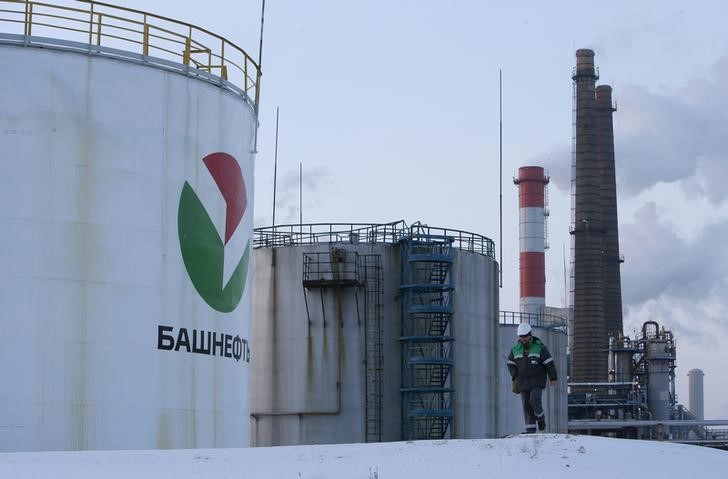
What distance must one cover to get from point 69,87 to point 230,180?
3709mm

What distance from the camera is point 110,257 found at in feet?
66.0

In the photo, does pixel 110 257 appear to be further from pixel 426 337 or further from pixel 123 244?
pixel 426 337

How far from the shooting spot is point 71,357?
19625 mm

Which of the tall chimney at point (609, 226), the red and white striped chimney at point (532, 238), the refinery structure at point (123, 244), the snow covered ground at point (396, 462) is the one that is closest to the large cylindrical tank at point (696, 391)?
the tall chimney at point (609, 226)

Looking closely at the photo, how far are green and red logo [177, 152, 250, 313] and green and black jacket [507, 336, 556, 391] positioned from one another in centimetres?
676

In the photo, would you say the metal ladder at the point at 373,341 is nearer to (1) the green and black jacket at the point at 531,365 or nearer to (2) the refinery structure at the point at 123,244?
(2) the refinery structure at the point at 123,244

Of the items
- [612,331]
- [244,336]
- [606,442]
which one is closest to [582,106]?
[612,331]

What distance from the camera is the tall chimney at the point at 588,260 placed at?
252 feet

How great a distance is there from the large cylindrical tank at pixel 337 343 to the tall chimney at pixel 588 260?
41.7 m

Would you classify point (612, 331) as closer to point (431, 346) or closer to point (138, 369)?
point (431, 346)

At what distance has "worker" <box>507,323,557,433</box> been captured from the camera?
56.0ft

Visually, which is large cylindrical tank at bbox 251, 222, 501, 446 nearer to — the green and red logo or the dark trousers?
the green and red logo

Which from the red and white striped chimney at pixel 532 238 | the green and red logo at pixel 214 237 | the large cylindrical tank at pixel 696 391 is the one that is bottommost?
the large cylindrical tank at pixel 696 391

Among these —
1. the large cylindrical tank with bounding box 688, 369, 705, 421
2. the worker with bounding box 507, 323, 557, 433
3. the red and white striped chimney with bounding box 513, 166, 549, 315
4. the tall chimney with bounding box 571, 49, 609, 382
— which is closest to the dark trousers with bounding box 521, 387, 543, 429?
the worker with bounding box 507, 323, 557, 433
